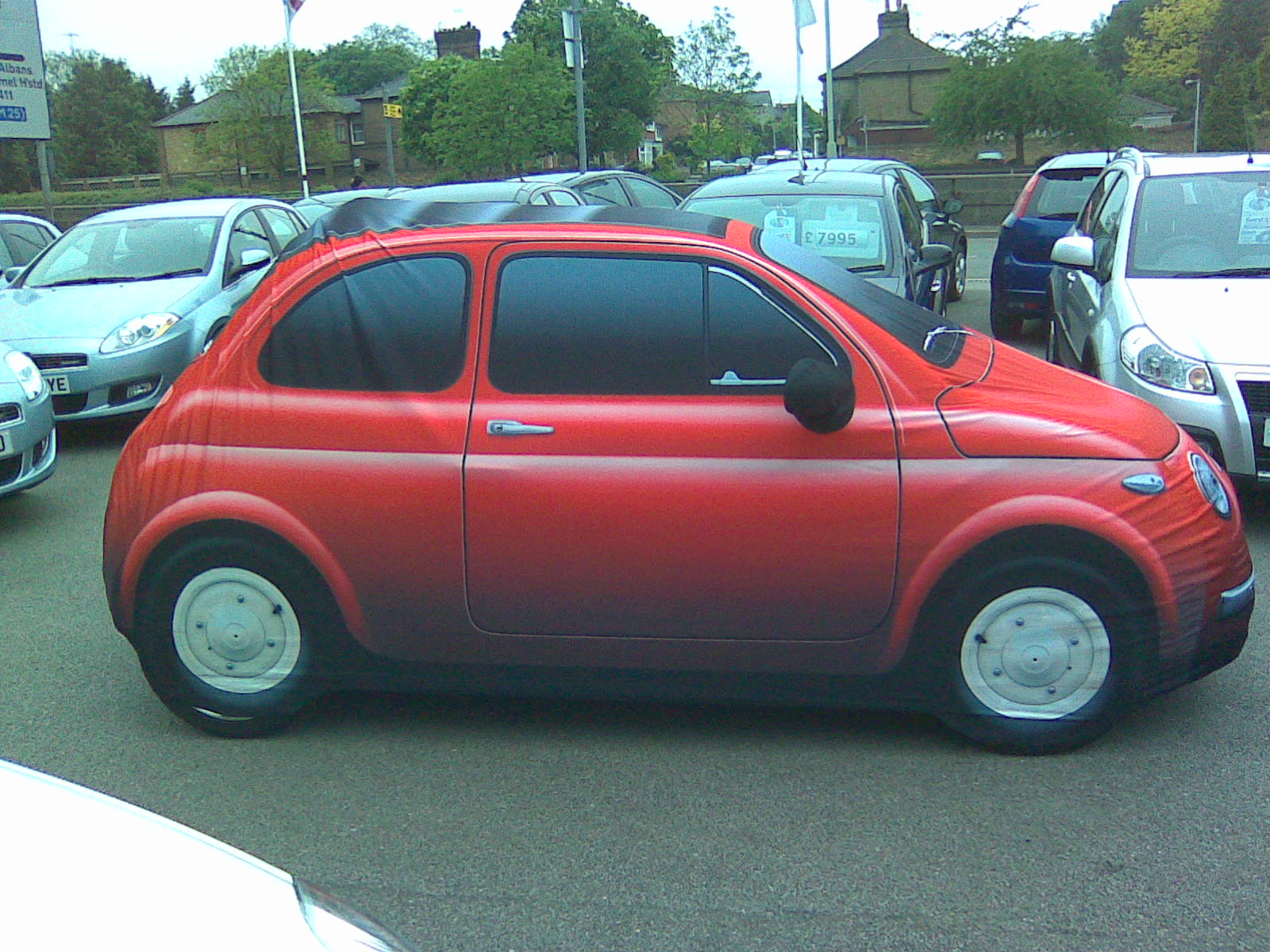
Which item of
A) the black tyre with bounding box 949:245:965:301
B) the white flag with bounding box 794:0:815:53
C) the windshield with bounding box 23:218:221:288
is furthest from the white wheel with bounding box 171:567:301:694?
the white flag with bounding box 794:0:815:53

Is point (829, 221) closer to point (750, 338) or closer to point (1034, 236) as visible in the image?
point (1034, 236)

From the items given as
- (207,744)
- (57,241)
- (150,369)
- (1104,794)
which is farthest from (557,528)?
(57,241)

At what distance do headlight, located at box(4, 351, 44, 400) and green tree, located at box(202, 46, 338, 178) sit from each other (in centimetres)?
6318

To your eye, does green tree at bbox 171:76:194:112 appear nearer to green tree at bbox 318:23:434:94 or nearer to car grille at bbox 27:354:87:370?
green tree at bbox 318:23:434:94

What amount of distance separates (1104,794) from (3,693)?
12.7 feet

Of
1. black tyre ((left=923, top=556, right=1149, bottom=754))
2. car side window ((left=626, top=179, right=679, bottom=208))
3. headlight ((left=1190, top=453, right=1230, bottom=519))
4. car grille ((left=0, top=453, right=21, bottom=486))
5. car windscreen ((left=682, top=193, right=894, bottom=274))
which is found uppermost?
car side window ((left=626, top=179, right=679, bottom=208))

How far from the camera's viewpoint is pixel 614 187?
46.2ft

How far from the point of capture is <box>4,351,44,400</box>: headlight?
25.2 feet

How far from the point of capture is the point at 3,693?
16.5 feet

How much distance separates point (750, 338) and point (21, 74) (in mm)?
20736

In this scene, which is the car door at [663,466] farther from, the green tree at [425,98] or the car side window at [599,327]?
the green tree at [425,98]

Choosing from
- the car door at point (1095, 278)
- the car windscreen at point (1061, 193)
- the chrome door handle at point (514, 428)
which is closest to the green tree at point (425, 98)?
the car windscreen at point (1061, 193)

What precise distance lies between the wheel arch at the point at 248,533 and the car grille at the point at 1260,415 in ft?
14.1

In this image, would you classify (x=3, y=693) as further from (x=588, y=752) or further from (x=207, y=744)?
(x=588, y=752)
